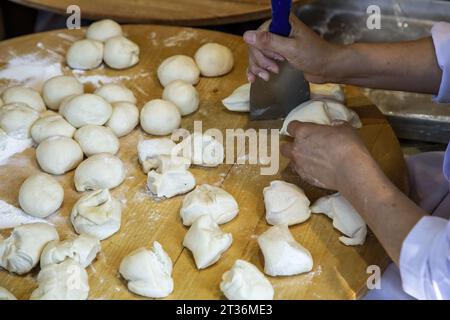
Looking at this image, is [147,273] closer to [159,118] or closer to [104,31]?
[159,118]

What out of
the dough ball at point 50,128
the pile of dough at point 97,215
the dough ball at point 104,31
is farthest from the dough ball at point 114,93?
the pile of dough at point 97,215

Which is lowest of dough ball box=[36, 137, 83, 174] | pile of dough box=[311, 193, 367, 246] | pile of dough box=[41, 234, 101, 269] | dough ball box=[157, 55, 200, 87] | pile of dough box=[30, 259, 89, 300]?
pile of dough box=[30, 259, 89, 300]

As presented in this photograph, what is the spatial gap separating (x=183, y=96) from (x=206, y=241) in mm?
544

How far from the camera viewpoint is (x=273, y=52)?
1679 millimetres

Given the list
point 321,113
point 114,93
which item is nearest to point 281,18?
point 321,113

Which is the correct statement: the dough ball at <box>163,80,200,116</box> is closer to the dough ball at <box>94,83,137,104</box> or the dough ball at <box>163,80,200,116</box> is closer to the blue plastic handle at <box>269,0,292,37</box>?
the dough ball at <box>94,83,137,104</box>

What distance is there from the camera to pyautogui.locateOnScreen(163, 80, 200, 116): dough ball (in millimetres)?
1810

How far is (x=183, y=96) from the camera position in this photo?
5.93 ft

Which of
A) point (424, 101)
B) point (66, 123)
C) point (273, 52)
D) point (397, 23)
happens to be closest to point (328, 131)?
point (273, 52)

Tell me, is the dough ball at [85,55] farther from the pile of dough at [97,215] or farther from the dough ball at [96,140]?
the pile of dough at [97,215]

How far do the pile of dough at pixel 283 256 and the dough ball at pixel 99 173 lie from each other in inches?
16.1

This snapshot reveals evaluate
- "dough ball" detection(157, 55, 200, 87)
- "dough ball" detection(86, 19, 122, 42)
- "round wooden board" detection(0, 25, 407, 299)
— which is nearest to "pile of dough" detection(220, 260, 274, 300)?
"round wooden board" detection(0, 25, 407, 299)

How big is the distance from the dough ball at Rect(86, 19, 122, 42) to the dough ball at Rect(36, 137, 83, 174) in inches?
20.2
